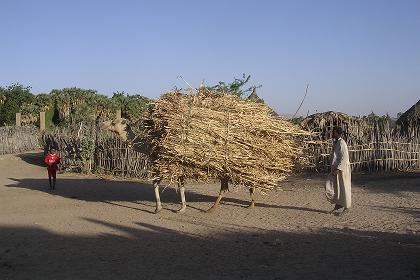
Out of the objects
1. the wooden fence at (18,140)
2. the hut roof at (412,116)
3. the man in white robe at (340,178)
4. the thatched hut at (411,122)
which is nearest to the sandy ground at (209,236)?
the man in white robe at (340,178)

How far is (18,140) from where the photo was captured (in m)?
24.8

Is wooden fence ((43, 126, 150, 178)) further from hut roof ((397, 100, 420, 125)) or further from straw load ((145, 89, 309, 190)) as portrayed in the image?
hut roof ((397, 100, 420, 125))

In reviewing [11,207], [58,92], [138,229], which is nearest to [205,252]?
[138,229]

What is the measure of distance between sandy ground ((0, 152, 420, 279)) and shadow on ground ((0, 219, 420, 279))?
1 centimetres

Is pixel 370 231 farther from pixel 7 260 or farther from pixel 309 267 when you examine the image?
pixel 7 260

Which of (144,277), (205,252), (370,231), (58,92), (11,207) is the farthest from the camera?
(58,92)

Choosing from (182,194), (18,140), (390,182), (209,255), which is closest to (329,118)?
(390,182)

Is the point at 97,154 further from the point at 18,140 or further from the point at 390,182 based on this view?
the point at 390,182

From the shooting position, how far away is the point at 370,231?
805 centimetres

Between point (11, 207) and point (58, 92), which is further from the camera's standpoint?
point (58, 92)

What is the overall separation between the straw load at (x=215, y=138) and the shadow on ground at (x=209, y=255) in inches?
59.8

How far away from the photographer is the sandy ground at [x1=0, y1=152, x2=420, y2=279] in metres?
6.04

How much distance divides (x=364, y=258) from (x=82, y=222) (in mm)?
5186

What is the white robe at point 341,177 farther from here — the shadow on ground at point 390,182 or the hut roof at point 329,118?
the hut roof at point 329,118
